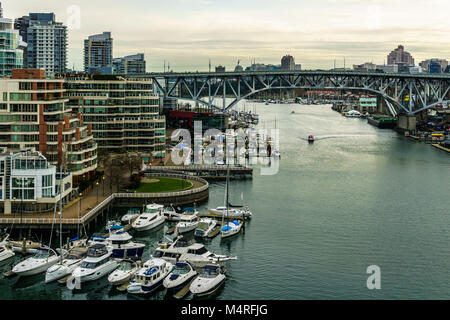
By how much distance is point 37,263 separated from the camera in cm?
2373

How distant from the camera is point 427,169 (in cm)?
5262

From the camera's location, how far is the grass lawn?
123 feet

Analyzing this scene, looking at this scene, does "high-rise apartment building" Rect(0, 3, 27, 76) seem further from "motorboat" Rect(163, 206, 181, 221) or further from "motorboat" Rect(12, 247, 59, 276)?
"motorboat" Rect(12, 247, 59, 276)

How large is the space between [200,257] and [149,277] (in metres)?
3.39

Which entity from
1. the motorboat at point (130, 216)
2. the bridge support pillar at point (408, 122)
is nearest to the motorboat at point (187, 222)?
the motorboat at point (130, 216)

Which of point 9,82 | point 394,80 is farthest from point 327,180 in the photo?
point 394,80

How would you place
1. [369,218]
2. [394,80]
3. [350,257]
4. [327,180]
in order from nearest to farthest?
1. [350,257]
2. [369,218]
3. [327,180]
4. [394,80]

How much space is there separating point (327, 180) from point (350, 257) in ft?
66.0

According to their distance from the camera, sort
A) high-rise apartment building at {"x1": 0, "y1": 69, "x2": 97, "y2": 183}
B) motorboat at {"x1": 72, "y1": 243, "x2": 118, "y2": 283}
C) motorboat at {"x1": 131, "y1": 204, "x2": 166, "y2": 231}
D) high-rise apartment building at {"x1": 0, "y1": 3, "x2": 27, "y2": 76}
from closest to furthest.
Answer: motorboat at {"x1": 72, "y1": 243, "x2": 118, "y2": 283}
motorboat at {"x1": 131, "y1": 204, "x2": 166, "y2": 231}
high-rise apartment building at {"x1": 0, "y1": 69, "x2": 97, "y2": 183}
high-rise apartment building at {"x1": 0, "y1": 3, "x2": 27, "y2": 76}

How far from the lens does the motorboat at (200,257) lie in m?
24.4

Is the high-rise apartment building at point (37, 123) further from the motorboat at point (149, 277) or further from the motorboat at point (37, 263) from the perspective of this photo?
the motorboat at point (149, 277)

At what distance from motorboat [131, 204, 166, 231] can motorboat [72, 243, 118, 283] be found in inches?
233

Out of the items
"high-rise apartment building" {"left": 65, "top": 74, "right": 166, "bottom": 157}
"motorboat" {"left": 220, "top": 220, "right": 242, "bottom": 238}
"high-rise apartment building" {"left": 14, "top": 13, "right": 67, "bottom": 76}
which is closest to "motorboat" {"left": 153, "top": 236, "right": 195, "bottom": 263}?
"motorboat" {"left": 220, "top": 220, "right": 242, "bottom": 238}
